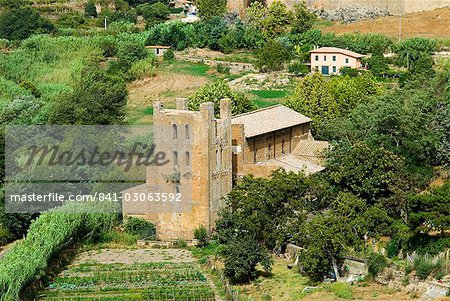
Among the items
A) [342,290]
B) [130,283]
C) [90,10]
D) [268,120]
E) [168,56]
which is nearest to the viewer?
[342,290]

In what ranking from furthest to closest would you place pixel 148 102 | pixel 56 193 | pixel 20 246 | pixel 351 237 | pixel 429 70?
pixel 148 102 < pixel 429 70 < pixel 56 193 < pixel 20 246 < pixel 351 237

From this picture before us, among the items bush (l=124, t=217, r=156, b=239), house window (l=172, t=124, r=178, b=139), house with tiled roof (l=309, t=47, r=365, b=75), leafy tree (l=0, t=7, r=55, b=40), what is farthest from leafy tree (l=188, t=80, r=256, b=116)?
leafy tree (l=0, t=7, r=55, b=40)

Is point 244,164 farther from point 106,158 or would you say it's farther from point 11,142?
point 11,142

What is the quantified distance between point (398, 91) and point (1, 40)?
4539 centimetres

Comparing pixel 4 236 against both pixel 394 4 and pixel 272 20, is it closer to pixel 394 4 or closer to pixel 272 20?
pixel 272 20

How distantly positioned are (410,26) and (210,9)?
1933cm

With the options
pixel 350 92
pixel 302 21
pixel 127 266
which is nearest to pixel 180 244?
pixel 127 266

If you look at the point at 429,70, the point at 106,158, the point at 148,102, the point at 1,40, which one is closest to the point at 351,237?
the point at 106,158

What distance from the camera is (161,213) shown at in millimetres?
38875

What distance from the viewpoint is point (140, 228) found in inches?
1574

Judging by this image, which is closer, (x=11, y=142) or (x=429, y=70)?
(x=11, y=142)

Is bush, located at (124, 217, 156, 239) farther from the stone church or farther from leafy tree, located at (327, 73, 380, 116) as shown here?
leafy tree, located at (327, 73, 380, 116)

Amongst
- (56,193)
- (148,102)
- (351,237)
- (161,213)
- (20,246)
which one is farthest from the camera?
(148,102)

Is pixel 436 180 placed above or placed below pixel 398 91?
below
